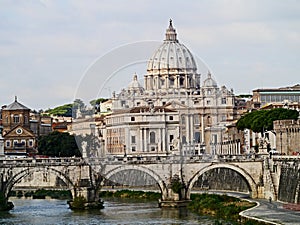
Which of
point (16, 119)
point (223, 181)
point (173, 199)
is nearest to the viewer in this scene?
point (173, 199)

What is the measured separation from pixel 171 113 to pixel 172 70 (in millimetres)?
27320

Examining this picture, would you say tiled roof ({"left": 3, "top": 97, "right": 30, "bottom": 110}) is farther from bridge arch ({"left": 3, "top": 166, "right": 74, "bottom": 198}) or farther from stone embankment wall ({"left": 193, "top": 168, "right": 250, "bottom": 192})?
bridge arch ({"left": 3, "top": 166, "right": 74, "bottom": 198})

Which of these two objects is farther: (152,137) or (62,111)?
(62,111)

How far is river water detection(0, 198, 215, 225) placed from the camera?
54344 millimetres

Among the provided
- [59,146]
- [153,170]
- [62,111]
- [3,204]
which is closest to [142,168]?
[153,170]

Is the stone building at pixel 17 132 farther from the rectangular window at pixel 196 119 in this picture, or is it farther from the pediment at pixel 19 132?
the rectangular window at pixel 196 119

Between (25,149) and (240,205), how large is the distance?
188ft

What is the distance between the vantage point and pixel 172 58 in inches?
5625

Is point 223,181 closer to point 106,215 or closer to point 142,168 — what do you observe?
point 142,168

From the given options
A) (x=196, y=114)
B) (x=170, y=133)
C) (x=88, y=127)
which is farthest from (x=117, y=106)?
(x=88, y=127)

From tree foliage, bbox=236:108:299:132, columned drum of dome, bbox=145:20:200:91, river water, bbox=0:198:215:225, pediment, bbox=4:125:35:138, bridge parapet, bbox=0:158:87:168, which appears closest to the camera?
river water, bbox=0:198:215:225

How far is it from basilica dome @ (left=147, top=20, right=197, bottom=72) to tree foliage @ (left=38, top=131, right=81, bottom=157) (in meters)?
39.7

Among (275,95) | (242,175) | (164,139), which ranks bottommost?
(242,175)

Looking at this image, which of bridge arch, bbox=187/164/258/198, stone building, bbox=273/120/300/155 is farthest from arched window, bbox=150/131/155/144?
bridge arch, bbox=187/164/258/198
